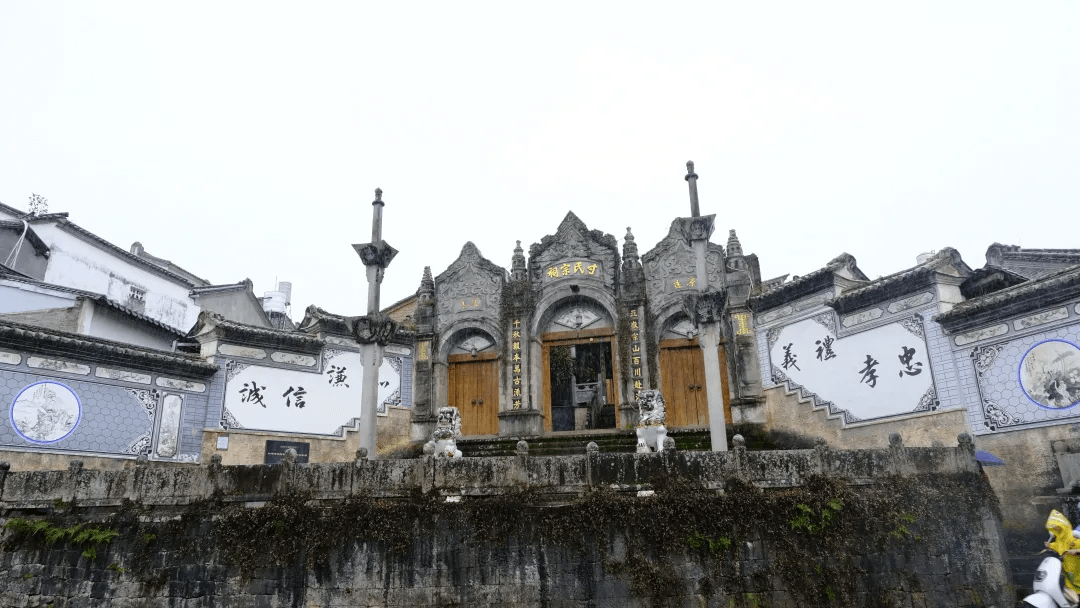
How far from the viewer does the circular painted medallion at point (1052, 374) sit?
12.6 meters

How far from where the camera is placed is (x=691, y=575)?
991 centimetres

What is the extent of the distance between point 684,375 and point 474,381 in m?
6.05

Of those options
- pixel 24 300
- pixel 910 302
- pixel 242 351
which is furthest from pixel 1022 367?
pixel 24 300

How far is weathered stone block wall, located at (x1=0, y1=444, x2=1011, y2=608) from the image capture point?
32.3 ft

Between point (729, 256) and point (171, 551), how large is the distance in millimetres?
15026

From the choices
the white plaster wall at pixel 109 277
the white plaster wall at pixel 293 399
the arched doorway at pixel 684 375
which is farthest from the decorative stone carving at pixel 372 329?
the white plaster wall at pixel 109 277

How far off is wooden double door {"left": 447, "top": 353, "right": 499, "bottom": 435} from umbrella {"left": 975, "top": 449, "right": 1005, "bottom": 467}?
1186 cm

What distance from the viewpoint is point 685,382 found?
19688 millimetres

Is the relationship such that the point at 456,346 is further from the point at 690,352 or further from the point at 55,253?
the point at 55,253

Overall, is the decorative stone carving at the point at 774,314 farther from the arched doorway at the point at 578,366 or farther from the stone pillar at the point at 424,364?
the stone pillar at the point at 424,364

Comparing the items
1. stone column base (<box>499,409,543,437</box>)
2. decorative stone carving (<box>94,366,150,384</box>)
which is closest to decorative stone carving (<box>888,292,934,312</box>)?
stone column base (<box>499,409,543,437</box>)

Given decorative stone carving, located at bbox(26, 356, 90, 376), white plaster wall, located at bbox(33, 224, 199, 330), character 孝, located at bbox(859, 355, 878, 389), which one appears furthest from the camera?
white plaster wall, located at bbox(33, 224, 199, 330)

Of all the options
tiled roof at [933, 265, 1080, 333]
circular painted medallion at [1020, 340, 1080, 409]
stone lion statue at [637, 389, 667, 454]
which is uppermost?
tiled roof at [933, 265, 1080, 333]

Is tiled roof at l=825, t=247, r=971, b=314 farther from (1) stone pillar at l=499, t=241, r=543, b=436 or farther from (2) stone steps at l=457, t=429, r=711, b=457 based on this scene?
(1) stone pillar at l=499, t=241, r=543, b=436
